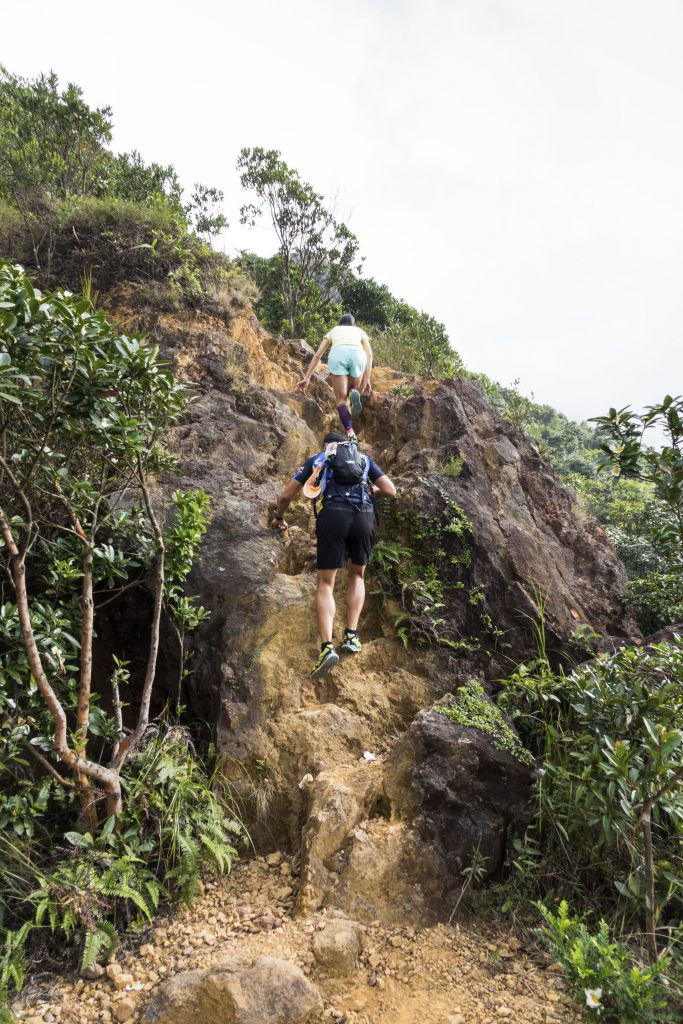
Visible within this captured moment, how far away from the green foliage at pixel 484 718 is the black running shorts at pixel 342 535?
146 centimetres

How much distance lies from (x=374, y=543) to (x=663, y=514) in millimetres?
5096

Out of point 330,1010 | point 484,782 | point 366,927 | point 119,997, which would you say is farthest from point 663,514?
point 119,997

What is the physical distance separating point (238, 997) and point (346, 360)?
21.0ft

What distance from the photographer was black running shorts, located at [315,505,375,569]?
498 centimetres

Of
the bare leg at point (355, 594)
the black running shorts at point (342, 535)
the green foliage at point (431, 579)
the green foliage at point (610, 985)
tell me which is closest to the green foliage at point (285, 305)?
the green foliage at point (431, 579)

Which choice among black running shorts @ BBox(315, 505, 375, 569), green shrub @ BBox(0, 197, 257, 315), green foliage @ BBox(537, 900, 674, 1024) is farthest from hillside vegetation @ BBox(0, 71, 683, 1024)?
green shrub @ BBox(0, 197, 257, 315)

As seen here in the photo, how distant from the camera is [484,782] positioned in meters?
4.21

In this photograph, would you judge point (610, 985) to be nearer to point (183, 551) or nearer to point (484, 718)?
point (484, 718)

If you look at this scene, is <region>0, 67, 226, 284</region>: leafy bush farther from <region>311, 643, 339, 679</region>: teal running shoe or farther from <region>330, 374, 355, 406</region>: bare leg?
<region>311, 643, 339, 679</region>: teal running shoe

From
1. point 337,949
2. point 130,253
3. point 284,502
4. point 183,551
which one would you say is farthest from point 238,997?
point 130,253

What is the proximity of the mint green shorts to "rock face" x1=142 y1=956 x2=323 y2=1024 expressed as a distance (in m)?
6.21

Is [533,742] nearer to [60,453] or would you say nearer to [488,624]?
[488,624]

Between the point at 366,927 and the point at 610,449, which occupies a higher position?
the point at 610,449

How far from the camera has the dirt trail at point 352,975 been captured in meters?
3.02
